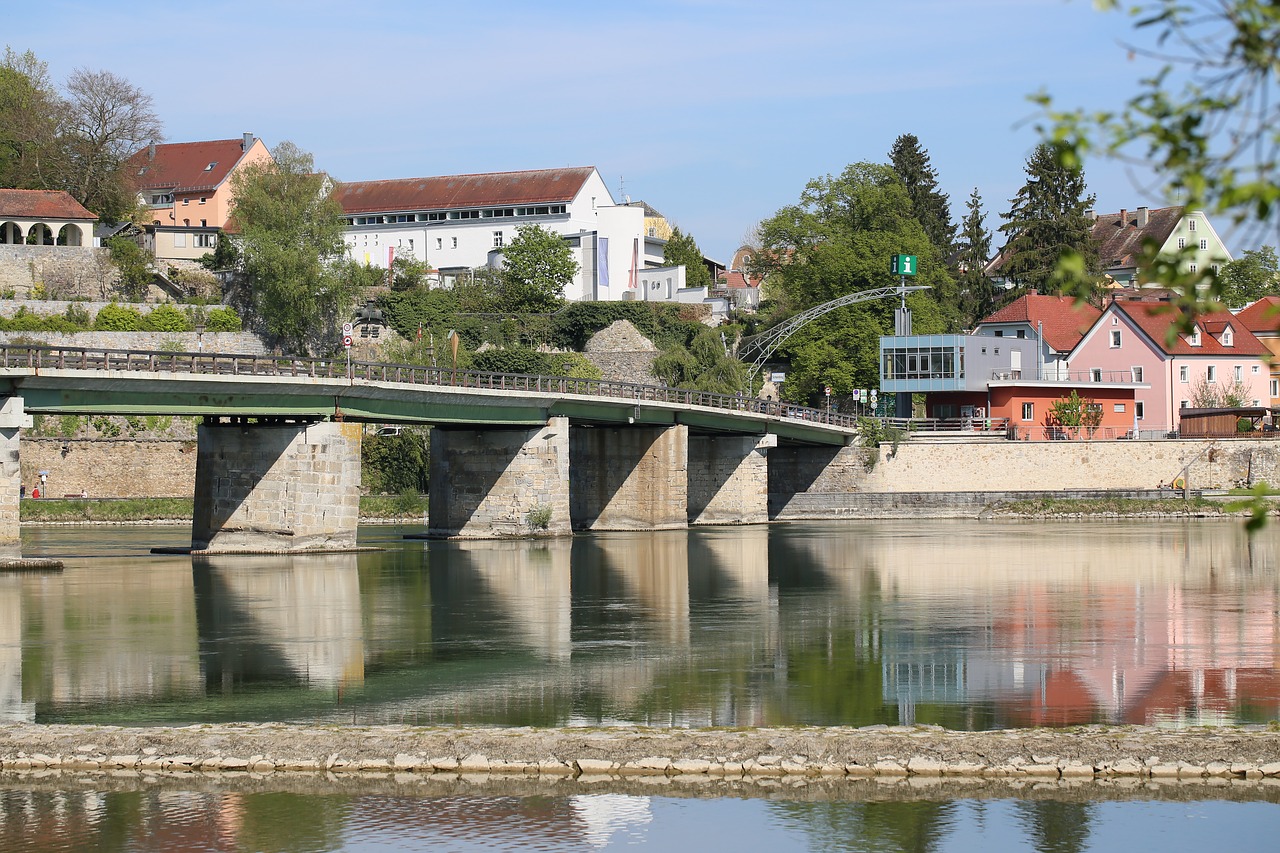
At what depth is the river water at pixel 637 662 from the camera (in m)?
16.5

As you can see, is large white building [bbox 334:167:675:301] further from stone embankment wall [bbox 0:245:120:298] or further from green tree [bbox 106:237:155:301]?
stone embankment wall [bbox 0:245:120:298]

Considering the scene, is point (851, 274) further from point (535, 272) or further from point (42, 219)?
point (42, 219)

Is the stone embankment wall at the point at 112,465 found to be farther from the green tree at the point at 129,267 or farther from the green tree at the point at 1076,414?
the green tree at the point at 1076,414

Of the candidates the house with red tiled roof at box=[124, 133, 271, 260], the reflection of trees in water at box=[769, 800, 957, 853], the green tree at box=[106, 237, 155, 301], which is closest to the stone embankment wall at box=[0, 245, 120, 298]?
the green tree at box=[106, 237, 155, 301]

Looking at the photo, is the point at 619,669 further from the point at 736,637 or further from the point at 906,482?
the point at 906,482

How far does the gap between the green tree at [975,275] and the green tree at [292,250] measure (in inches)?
1761

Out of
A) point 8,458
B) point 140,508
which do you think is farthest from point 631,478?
point 8,458

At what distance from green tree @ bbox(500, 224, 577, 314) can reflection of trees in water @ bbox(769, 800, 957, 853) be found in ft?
290

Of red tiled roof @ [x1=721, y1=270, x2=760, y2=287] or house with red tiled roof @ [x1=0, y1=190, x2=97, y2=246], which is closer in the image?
house with red tiled roof @ [x1=0, y1=190, x2=97, y2=246]

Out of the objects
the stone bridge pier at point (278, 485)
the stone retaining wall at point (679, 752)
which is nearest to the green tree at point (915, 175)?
the stone bridge pier at point (278, 485)

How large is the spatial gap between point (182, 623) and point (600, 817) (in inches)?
829

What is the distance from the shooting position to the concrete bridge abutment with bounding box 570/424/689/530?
70.7m

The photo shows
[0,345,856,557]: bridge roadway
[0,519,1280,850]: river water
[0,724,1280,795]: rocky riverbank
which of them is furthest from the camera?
[0,345,856,557]: bridge roadway

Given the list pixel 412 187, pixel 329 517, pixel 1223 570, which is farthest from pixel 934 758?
pixel 412 187
